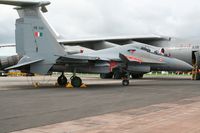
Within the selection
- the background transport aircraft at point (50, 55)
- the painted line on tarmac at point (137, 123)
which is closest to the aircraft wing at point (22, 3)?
the background transport aircraft at point (50, 55)

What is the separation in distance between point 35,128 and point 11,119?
113 cm

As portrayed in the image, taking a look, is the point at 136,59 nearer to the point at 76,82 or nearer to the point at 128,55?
the point at 128,55

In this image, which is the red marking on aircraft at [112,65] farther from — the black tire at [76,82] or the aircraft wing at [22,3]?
the aircraft wing at [22,3]

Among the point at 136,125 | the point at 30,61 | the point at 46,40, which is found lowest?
the point at 136,125

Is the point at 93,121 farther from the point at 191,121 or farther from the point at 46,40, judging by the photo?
the point at 46,40

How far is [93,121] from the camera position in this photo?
6.39m

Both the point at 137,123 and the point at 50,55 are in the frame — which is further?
the point at 50,55

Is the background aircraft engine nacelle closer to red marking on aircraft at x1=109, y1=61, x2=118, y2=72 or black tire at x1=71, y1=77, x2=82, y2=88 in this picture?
black tire at x1=71, y1=77, x2=82, y2=88

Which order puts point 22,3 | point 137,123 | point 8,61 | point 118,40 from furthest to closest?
point 118,40 < point 8,61 < point 22,3 < point 137,123

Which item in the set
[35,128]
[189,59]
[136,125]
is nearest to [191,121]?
[136,125]

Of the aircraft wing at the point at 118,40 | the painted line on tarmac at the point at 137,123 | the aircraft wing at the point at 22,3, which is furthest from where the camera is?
the aircraft wing at the point at 118,40

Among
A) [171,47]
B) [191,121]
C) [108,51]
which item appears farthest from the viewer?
[171,47]

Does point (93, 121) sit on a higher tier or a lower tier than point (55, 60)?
lower

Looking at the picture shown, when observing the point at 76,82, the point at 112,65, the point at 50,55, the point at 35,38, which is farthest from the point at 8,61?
the point at 112,65
